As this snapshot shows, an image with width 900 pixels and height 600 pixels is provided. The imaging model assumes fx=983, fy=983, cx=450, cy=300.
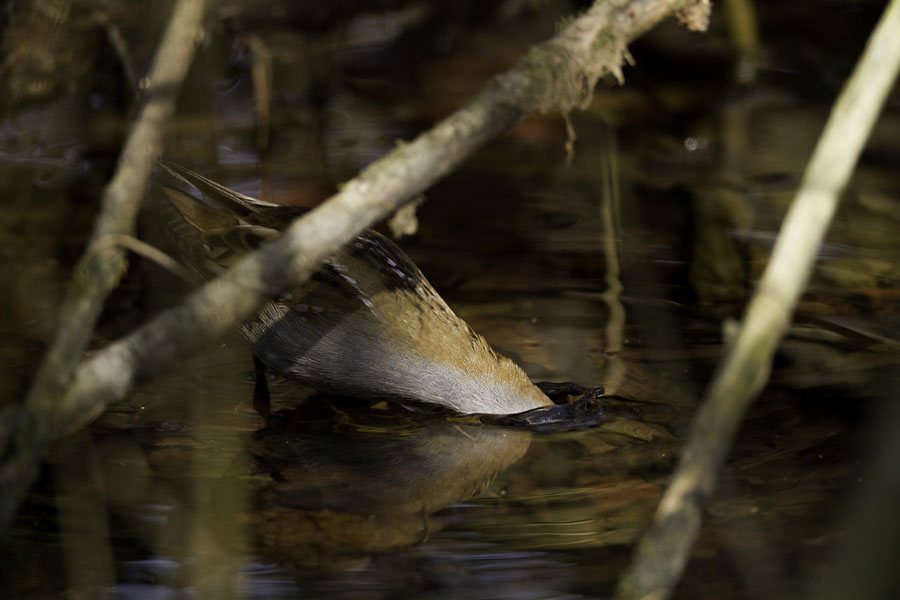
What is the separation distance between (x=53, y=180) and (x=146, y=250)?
14.9ft

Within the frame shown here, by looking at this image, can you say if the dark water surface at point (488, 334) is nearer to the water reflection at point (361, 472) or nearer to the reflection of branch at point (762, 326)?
the water reflection at point (361, 472)

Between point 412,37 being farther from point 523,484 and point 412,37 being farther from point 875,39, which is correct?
point 875,39

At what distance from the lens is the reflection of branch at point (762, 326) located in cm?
200

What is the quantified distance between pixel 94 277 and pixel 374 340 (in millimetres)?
1614

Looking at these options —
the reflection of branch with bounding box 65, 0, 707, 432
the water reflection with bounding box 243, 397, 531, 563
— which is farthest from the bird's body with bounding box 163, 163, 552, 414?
the reflection of branch with bounding box 65, 0, 707, 432

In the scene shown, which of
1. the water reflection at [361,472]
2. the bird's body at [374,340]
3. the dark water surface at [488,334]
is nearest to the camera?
the dark water surface at [488,334]

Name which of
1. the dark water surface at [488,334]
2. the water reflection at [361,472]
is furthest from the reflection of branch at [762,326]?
the water reflection at [361,472]

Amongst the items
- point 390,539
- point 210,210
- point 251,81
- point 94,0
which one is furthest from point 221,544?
point 251,81

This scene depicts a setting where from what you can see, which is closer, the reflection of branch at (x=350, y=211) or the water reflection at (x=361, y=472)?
the reflection of branch at (x=350, y=211)

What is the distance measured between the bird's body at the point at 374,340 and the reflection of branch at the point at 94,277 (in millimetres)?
1493

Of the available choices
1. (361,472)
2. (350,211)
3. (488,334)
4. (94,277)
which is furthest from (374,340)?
(94,277)

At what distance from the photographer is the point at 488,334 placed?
4480 millimetres

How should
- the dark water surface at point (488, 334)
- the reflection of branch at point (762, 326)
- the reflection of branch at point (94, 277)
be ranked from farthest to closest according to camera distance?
the dark water surface at point (488, 334), the reflection of branch at point (94, 277), the reflection of branch at point (762, 326)

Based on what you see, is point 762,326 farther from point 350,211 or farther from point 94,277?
point 94,277
